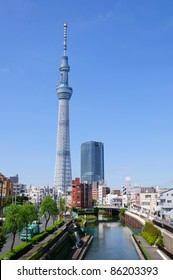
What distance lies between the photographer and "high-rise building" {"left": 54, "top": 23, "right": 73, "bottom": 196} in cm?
12462

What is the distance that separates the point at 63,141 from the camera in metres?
125

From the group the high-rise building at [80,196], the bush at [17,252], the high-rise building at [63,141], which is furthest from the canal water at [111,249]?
the high-rise building at [63,141]

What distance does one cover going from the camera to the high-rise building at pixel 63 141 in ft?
409

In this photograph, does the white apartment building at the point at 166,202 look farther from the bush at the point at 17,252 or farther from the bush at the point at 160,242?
the bush at the point at 17,252

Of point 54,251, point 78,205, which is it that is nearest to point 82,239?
point 54,251

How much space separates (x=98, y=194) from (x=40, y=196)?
49713 mm

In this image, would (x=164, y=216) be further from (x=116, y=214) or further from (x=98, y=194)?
(x=98, y=194)

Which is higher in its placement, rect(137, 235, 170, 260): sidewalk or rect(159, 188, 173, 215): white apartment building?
rect(159, 188, 173, 215): white apartment building

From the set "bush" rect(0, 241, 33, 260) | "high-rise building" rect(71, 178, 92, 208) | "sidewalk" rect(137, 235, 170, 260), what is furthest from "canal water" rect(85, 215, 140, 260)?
"high-rise building" rect(71, 178, 92, 208)

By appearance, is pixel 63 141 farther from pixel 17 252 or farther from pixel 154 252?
pixel 17 252

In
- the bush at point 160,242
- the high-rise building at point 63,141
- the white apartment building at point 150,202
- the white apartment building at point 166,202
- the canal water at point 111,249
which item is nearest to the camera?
the bush at point 160,242

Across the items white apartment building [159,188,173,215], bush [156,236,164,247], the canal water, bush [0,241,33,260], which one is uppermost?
white apartment building [159,188,173,215]

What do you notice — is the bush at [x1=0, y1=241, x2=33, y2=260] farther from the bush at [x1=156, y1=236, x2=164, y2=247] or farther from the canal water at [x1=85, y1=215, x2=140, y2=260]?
the bush at [x1=156, y1=236, x2=164, y2=247]

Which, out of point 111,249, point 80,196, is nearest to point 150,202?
point 80,196
